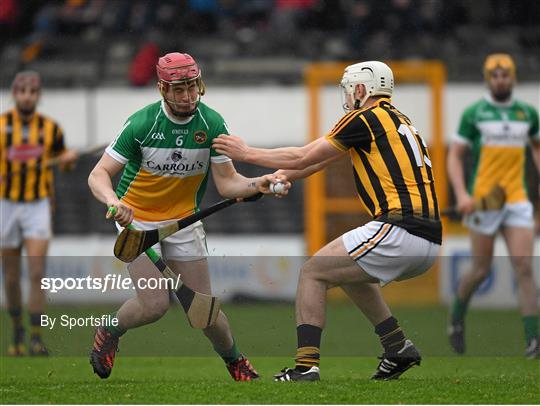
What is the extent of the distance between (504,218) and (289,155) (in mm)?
2926

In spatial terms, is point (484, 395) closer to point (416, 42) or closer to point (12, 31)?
point (416, 42)

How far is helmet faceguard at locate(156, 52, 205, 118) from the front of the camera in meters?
7.02

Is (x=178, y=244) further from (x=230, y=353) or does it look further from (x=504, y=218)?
(x=504, y=218)

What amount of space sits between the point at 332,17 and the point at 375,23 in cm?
79

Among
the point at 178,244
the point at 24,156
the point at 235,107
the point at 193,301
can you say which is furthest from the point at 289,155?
the point at 235,107

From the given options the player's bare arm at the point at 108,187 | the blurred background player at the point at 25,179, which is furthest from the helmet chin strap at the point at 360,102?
the blurred background player at the point at 25,179

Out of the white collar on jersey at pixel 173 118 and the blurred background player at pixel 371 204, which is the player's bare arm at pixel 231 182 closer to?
the blurred background player at pixel 371 204

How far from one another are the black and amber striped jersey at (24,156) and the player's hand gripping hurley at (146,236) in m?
2.95

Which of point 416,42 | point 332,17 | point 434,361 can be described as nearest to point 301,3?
point 332,17

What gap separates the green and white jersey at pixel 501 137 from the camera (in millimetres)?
9719

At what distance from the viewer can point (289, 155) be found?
7020 millimetres

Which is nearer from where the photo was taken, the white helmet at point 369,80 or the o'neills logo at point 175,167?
the white helmet at point 369,80

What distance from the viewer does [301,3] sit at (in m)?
15.8

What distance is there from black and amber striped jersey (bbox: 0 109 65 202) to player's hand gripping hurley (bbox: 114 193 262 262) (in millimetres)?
2949
